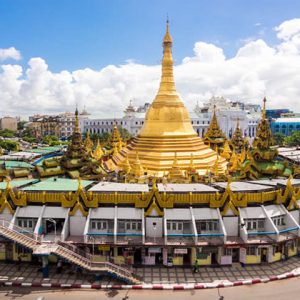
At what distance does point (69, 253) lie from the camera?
25.1 meters

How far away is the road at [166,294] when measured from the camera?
22516 mm

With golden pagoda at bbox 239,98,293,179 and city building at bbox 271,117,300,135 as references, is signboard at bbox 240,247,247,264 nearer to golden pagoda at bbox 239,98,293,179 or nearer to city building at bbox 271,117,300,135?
golden pagoda at bbox 239,98,293,179

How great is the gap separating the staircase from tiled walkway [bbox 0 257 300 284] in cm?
98

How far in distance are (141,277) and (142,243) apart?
256cm

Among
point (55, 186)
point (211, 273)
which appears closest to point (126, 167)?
point (55, 186)

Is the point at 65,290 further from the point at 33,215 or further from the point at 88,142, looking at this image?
the point at 88,142

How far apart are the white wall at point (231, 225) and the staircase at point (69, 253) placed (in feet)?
29.9

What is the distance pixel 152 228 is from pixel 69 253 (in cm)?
722

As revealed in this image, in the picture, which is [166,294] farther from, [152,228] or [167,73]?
[167,73]

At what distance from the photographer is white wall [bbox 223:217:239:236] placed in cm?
2842

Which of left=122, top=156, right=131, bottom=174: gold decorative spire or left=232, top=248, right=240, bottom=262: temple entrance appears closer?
left=232, top=248, right=240, bottom=262: temple entrance

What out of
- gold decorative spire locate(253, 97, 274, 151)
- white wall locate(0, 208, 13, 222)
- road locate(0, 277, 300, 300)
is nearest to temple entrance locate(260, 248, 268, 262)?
road locate(0, 277, 300, 300)

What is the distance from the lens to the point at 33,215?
28.3 m

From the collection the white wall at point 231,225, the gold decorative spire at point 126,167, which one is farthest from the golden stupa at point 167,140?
the white wall at point 231,225
